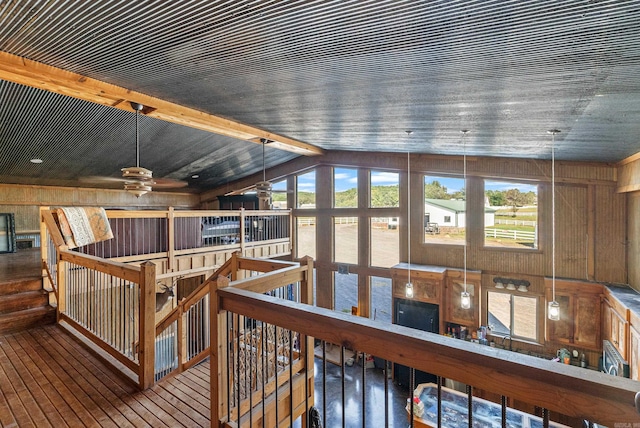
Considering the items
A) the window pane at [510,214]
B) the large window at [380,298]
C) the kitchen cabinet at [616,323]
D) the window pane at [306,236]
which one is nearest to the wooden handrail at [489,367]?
the kitchen cabinet at [616,323]

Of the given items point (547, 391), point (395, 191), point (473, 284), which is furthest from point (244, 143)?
point (547, 391)

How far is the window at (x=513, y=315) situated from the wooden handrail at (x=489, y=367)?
7074mm

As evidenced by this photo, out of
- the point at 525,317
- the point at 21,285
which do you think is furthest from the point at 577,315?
the point at 21,285

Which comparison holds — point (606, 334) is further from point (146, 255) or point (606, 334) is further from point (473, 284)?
point (146, 255)

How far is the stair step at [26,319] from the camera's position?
3.76m

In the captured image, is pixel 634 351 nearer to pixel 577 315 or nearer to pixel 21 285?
pixel 577 315

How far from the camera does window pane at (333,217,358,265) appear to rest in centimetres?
902

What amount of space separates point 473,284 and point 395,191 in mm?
3015

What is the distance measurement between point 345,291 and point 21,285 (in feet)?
22.8

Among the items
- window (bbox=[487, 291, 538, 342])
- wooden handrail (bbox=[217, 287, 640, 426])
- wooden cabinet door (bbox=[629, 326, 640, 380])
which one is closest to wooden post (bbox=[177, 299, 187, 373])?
wooden handrail (bbox=[217, 287, 640, 426])

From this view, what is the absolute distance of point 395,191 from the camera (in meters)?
8.46

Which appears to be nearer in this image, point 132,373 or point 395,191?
point 132,373

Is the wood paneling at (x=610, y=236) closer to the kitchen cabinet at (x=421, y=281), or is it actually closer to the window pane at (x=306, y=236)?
the kitchen cabinet at (x=421, y=281)

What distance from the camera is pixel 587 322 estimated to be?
5836 mm
